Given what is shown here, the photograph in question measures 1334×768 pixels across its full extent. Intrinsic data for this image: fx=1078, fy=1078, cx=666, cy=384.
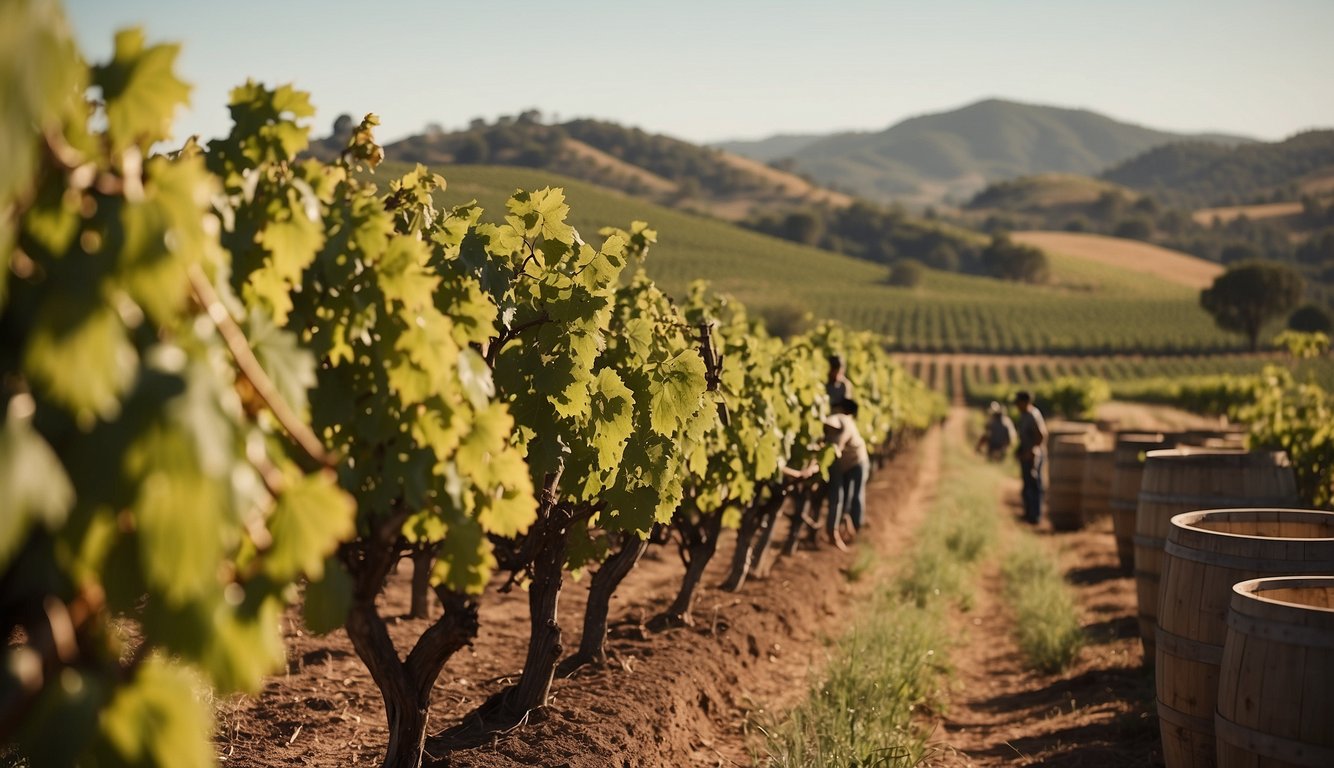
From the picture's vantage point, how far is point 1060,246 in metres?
115

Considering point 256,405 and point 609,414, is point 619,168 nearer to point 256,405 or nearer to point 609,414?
point 609,414

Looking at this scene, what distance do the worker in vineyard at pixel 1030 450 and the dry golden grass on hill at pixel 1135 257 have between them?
3788 inches

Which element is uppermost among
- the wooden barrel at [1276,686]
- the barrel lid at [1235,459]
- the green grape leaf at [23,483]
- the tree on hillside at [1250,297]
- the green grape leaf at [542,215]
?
the tree on hillside at [1250,297]

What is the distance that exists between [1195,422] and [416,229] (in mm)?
38668

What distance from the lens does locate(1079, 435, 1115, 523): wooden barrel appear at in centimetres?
1199

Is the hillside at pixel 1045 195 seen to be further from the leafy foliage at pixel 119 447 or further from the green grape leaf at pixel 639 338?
the leafy foliage at pixel 119 447

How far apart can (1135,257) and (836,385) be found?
4367 inches

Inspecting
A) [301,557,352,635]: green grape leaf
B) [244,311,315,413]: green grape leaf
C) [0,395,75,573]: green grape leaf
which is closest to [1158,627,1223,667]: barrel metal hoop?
[301,557,352,635]: green grape leaf

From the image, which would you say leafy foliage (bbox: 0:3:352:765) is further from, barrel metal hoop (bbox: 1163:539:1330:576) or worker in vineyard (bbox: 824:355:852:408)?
worker in vineyard (bbox: 824:355:852:408)

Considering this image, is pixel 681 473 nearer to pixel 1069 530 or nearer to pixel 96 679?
pixel 96 679

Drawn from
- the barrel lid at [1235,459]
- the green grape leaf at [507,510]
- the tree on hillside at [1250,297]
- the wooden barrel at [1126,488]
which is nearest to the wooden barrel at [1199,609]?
the barrel lid at [1235,459]

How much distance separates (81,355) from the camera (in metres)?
1.34

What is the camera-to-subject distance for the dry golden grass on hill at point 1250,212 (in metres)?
146

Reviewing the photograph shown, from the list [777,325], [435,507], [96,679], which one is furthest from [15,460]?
[777,325]
